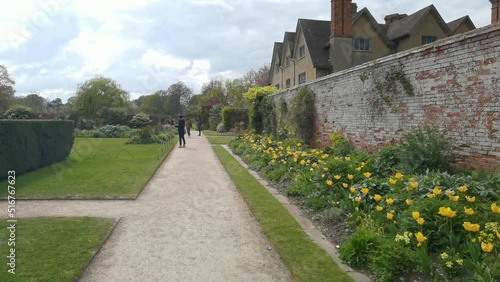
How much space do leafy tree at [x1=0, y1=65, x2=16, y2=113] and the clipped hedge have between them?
31940mm

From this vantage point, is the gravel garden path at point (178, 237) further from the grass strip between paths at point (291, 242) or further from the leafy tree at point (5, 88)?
the leafy tree at point (5, 88)

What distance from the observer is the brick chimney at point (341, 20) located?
23.8m

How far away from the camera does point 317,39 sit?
91.7 ft

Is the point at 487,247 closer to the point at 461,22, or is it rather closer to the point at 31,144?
the point at 31,144

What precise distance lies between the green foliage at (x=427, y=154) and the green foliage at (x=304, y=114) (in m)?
6.37

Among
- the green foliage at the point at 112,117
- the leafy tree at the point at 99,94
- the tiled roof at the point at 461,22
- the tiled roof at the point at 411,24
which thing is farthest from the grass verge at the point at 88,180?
the leafy tree at the point at 99,94

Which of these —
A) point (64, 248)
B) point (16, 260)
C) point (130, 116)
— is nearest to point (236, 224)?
point (64, 248)

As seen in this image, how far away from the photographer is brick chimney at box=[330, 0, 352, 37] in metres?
23.8

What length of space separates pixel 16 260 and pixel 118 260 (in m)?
1.09

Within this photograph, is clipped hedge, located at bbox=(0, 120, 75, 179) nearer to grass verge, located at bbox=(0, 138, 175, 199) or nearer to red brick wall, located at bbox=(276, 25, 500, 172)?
grass verge, located at bbox=(0, 138, 175, 199)

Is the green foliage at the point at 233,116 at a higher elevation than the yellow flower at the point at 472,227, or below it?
higher

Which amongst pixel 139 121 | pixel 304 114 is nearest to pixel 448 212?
pixel 304 114

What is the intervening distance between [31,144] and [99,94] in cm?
4768

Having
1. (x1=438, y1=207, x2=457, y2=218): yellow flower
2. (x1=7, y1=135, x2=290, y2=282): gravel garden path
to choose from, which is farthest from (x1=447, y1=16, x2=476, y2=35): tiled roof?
(x1=438, y1=207, x2=457, y2=218): yellow flower
